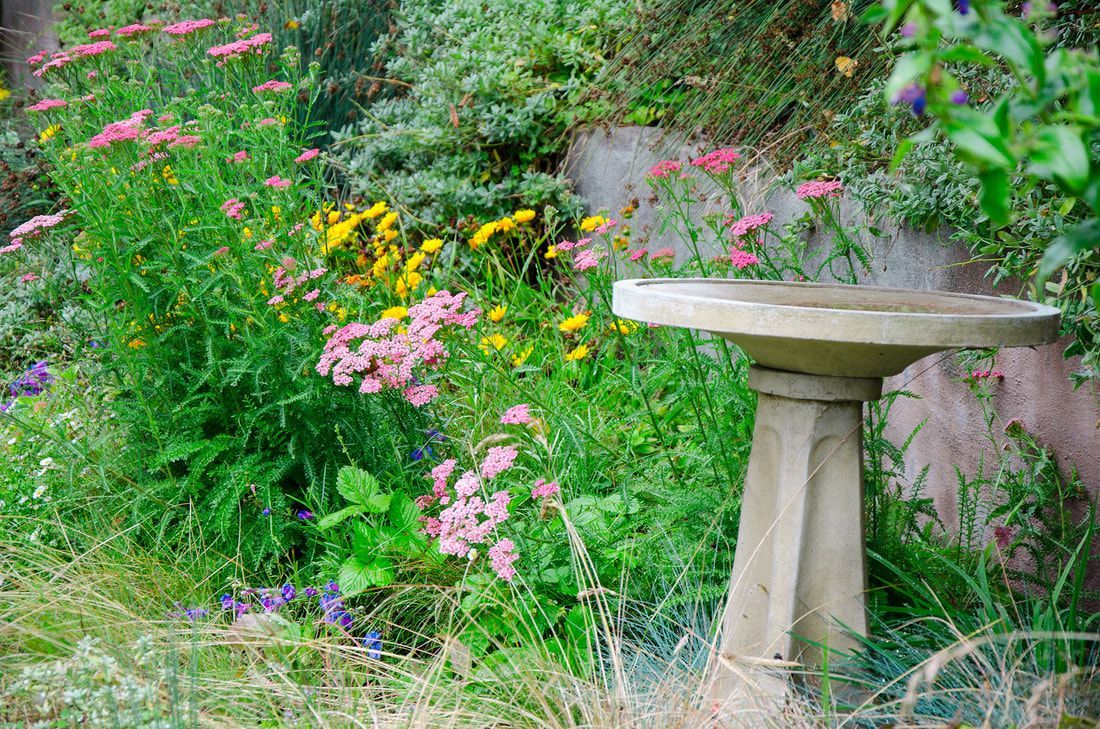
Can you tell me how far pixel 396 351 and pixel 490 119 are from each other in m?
3.00

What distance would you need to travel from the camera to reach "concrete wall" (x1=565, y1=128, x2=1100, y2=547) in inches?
98.7

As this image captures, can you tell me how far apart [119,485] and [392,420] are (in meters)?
0.95

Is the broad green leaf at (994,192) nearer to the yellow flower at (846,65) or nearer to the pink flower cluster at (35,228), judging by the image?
the pink flower cluster at (35,228)

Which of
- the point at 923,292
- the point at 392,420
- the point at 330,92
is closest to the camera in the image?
the point at 923,292

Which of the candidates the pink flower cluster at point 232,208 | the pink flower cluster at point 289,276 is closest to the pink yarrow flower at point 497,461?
the pink flower cluster at point 289,276

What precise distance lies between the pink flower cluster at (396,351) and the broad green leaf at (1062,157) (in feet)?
5.56

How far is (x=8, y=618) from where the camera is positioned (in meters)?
2.55

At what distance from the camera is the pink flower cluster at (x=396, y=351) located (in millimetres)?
2418

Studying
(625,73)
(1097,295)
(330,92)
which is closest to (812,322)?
(1097,295)

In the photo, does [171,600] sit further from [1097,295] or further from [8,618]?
[1097,295]

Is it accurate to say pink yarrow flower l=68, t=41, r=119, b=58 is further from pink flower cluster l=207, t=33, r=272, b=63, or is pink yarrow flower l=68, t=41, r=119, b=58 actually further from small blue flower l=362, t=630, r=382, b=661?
small blue flower l=362, t=630, r=382, b=661

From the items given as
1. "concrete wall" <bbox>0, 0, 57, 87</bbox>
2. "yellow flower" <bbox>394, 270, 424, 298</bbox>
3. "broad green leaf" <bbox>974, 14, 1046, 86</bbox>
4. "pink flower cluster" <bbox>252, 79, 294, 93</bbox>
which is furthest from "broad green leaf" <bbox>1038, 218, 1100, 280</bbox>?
"concrete wall" <bbox>0, 0, 57, 87</bbox>

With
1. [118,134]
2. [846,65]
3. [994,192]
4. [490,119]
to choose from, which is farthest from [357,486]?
[490,119]

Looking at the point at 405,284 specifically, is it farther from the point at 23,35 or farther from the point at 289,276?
the point at 23,35
